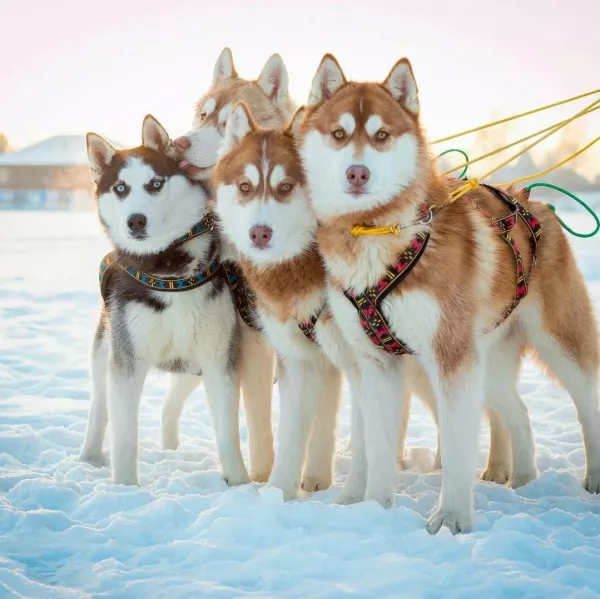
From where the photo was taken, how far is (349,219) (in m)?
3.72

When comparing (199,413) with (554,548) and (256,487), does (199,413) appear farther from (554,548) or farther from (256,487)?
(554,548)

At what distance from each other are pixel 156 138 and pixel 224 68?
4.35 ft

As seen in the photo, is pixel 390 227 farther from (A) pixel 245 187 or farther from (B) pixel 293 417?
(B) pixel 293 417

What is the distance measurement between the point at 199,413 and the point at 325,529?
334 centimetres

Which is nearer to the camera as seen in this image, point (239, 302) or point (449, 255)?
point (449, 255)

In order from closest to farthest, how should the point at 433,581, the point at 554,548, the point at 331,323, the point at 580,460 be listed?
the point at 433,581
the point at 554,548
the point at 331,323
the point at 580,460

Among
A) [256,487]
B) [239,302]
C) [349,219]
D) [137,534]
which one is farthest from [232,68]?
[137,534]

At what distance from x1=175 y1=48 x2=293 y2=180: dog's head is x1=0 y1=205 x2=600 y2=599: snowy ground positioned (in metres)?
2.00

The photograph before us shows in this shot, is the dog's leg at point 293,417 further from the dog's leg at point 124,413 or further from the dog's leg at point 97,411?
the dog's leg at point 97,411

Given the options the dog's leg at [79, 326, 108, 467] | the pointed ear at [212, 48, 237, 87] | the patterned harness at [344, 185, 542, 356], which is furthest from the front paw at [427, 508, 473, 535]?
the pointed ear at [212, 48, 237, 87]

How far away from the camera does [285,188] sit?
4.00 m

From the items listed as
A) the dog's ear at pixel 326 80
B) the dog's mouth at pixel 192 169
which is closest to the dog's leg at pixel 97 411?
the dog's mouth at pixel 192 169

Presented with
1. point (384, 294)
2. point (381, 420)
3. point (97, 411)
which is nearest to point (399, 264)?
point (384, 294)

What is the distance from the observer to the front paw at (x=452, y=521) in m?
3.72
